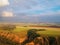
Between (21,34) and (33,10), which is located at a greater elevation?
(33,10)

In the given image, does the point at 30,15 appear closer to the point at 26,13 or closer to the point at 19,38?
the point at 26,13

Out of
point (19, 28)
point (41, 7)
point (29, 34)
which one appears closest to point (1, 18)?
point (19, 28)

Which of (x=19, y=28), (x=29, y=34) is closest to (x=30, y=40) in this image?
(x=29, y=34)

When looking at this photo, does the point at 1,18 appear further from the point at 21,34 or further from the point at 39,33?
the point at 39,33

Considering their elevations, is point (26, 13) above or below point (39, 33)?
above

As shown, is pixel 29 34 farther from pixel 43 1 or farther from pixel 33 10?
pixel 43 1

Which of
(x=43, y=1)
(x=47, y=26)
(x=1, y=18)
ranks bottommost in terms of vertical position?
(x=47, y=26)

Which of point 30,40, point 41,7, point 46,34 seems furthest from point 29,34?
point 41,7

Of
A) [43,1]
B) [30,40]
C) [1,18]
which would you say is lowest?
[30,40]
